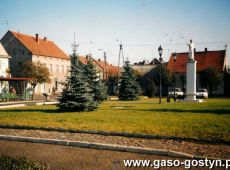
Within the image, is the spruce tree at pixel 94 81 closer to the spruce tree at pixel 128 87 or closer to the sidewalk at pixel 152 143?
the spruce tree at pixel 128 87

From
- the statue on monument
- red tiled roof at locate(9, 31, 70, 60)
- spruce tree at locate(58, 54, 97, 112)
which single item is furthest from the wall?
spruce tree at locate(58, 54, 97, 112)

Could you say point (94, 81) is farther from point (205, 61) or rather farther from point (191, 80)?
point (205, 61)

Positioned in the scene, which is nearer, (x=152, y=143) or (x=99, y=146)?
(x=99, y=146)

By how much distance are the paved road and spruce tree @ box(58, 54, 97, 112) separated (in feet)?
30.7

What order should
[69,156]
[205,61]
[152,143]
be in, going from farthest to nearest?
[205,61]
[152,143]
[69,156]

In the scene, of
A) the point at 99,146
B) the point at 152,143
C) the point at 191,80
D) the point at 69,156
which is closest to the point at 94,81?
the point at 191,80

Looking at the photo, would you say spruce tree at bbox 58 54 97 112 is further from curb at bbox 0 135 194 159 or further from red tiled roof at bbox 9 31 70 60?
red tiled roof at bbox 9 31 70 60

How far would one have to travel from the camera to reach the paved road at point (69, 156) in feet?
21.3

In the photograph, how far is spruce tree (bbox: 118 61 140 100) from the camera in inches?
1384

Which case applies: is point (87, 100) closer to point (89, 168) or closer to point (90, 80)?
point (90, 80)

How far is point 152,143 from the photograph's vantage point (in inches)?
333

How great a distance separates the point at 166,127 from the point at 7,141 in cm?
633

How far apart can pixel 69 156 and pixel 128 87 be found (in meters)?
28.2

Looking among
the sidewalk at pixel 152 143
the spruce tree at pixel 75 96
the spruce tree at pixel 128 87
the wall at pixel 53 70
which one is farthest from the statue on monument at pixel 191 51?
the wall at pixel 53 70
